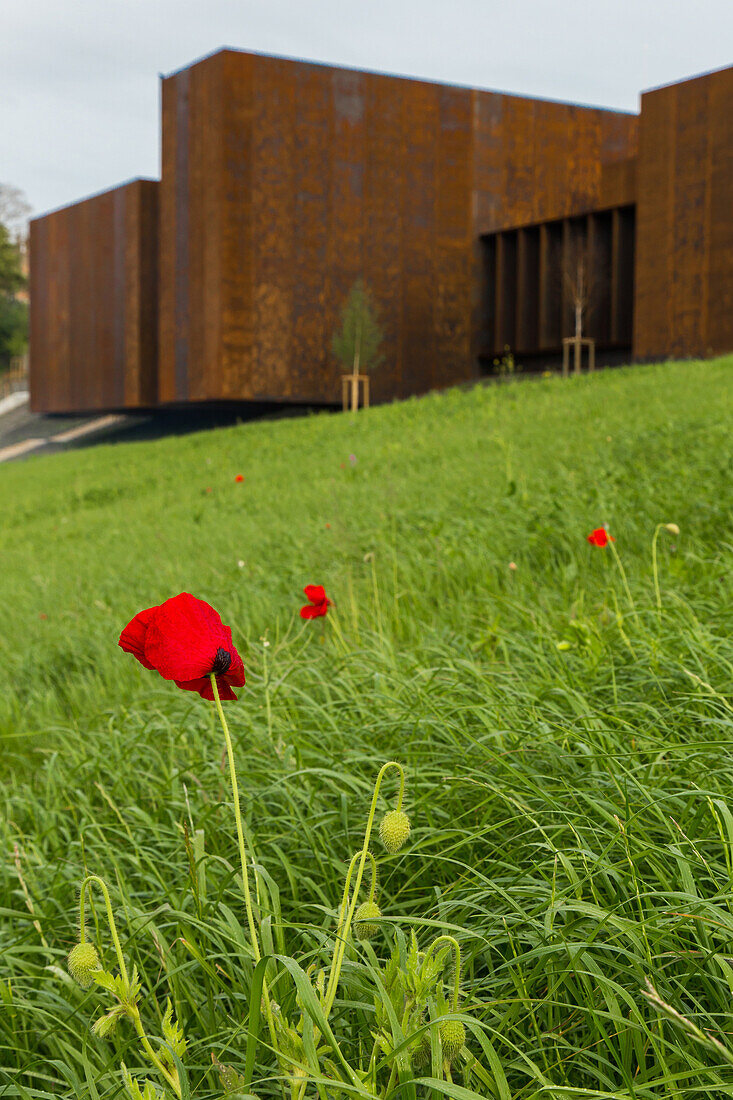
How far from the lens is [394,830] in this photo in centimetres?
97

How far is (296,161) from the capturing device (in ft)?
73.5

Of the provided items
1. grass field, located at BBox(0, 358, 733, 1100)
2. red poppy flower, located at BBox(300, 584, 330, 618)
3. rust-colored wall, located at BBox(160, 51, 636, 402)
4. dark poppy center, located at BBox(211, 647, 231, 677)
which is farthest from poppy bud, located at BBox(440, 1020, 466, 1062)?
rust-colored wall, located at BBox(160, 51, 636, 402)

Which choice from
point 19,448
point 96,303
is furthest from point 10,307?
point 96,303

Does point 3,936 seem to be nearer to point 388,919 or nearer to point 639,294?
point 388,919

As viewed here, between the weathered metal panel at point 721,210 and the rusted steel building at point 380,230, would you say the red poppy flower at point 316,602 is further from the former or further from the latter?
the rusted steel building at point 380,230

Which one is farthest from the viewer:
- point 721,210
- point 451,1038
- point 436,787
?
point 721,210

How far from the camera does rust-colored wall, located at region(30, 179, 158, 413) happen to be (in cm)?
2658

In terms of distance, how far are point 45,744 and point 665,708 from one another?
6.77ft

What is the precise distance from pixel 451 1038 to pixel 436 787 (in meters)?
0.76

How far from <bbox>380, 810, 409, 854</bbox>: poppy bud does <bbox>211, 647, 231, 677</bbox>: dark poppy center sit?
0.78 ft

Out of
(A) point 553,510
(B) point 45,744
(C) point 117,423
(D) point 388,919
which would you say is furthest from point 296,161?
(D) point 388,919

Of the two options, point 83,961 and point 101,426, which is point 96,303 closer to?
point 101,426

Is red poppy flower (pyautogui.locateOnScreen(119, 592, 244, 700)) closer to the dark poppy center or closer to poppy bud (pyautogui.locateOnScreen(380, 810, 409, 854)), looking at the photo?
the dark poppy center

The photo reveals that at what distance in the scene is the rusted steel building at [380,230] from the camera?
2180 cm
